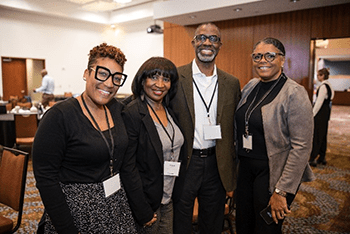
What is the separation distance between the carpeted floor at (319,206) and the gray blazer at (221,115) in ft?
4.82

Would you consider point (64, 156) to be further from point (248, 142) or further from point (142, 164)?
point (248, 142)

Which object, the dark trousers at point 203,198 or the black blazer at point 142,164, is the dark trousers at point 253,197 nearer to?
the dark trousers at point 203,198

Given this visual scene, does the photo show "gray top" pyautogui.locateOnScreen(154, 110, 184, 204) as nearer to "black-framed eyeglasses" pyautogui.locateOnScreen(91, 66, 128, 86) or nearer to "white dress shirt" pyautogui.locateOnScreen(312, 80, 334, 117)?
"black-framed eyeglasses" pyautogui.locateOnScreen(91, 66, 128, 86)

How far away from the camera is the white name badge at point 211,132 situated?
1.97m

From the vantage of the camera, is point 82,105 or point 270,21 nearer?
point 82,105

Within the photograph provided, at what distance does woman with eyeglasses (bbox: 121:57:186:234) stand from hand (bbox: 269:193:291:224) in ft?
2.06

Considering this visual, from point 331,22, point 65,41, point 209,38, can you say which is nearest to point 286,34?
point 331,22

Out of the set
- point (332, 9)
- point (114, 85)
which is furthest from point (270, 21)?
point (114, 85)

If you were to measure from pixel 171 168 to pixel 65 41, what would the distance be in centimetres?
1231

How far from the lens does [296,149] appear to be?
1.69m

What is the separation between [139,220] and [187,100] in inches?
35.2

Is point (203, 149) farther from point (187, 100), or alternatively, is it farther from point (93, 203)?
point (93, 203)

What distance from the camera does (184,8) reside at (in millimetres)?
7035

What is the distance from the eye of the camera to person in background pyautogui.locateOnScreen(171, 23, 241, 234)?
77.1 inches
